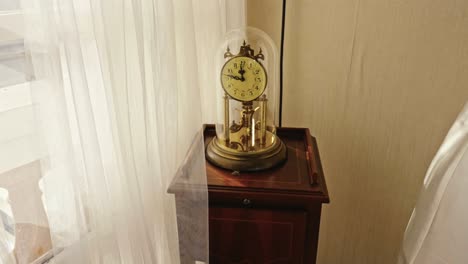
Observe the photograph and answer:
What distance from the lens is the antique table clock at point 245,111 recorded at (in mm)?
884

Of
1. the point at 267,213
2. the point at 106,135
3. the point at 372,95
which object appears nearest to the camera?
the point at 106,135

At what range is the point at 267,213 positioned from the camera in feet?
2.78

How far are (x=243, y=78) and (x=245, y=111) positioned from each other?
0.09m

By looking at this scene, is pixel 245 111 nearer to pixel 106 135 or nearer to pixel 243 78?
pixel 243 78

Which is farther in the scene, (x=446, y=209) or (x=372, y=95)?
(x=372, y=95)

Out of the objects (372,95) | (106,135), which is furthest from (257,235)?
(372,95)

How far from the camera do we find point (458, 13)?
1.02m

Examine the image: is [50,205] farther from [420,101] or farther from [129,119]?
[420,101]

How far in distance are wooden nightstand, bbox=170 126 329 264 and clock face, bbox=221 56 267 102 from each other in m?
0.19

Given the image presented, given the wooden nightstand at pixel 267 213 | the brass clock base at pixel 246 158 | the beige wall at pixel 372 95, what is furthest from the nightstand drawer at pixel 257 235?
the beige wall at pixel 372 95

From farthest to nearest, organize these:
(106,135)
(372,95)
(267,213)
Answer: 1. (372,95)
2. (267,213)
3. (106,135)

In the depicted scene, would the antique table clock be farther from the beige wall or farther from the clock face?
the beige wall

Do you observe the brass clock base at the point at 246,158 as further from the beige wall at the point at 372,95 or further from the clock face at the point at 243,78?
the beige wall at the point at 372,95

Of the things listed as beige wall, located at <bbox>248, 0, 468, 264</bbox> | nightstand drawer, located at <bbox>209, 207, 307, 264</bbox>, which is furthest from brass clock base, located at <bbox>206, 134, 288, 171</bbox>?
beige wall, located at <bbox>248, 0, 468, 264</bbox>
